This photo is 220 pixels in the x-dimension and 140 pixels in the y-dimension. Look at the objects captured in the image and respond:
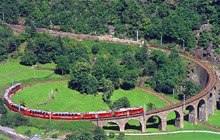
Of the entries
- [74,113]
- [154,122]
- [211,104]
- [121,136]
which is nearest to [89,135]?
[121,136]

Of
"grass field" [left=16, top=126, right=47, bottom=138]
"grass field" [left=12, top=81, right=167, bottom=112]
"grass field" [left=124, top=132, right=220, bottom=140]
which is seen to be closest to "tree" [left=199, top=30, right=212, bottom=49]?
"grass field" [left=12, top=81, right=167, bottom=112]

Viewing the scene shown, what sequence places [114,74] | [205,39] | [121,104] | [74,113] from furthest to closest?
[205,39]
[114,74]
[121,104]
[74,113]

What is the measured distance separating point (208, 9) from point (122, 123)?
77307mm

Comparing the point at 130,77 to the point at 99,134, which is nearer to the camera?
the point at 99,134

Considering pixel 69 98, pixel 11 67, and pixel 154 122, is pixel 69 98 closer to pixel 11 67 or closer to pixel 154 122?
pixel 154 122

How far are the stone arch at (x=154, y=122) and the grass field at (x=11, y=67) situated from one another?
5135 cm

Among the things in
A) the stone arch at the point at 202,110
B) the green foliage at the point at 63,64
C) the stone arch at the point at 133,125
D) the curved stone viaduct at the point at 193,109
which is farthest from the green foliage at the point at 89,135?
the green foliage at the point at 63,64

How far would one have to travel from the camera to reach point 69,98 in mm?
155250

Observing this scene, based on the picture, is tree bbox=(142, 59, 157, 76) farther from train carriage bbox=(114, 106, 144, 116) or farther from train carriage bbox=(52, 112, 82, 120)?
train carriage bbox=(52, 112, 82, 120)

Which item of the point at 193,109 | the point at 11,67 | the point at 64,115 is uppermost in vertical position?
the point at 11,67

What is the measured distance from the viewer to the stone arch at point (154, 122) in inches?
5635

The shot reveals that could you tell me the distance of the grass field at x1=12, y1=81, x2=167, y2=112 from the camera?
5886 inches

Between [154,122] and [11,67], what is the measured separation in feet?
185

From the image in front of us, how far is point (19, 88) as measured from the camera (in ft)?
521
